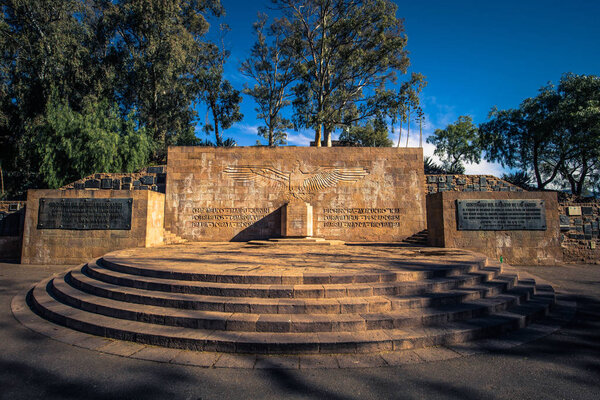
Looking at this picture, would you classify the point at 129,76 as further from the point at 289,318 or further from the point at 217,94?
the point at 289,318

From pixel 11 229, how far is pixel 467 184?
16880 millimetres

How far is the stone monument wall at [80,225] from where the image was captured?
9.39 m

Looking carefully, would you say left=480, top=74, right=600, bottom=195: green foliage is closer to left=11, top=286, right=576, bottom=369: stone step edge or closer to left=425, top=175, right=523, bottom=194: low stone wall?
left=425, top=175, right=523, bottom=194: low stone wall

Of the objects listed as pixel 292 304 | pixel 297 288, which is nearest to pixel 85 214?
pixel 297 288

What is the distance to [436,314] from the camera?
Answer: 3.94 metres

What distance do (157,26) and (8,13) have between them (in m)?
8.89

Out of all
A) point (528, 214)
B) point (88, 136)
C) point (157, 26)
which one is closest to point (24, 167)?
point (88, 136)

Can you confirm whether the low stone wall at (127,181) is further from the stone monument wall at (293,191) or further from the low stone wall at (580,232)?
the low stone wall at (580,232)

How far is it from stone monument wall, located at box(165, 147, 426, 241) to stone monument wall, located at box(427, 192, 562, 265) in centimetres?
251

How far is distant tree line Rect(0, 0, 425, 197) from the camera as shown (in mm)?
17141

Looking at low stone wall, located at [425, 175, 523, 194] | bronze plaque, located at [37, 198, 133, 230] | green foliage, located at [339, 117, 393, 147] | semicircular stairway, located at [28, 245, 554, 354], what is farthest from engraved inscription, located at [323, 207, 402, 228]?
green foliage, located at [339, 117, 393, 147]

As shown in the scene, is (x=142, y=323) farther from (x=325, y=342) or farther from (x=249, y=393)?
(x=325, y=342)

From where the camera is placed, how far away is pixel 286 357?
10.8 ft

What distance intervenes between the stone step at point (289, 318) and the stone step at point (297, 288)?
1.27 ft
